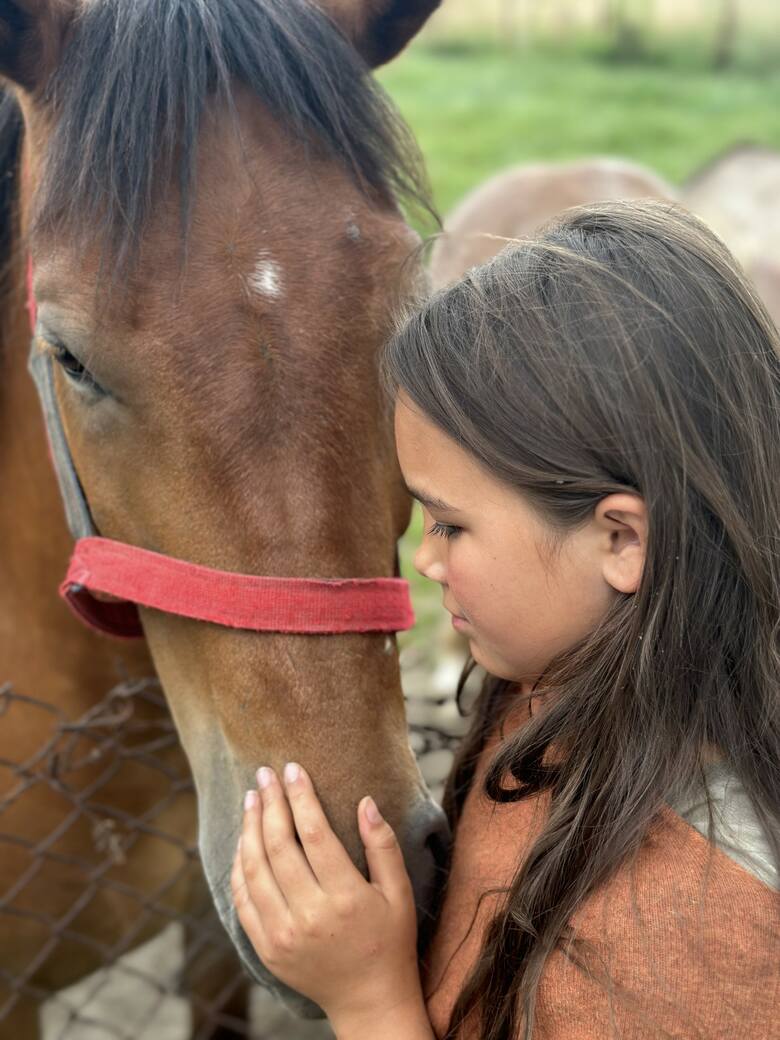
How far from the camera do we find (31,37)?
135 centimetres

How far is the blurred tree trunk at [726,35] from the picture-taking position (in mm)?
10758

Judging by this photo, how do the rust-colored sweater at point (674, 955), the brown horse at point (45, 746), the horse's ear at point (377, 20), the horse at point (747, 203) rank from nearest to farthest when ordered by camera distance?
the rust-colored sweater at point (674, 955), the horse's ear at point (377, 20), the brown horse at point (45, 746), the horse at point (747, 203)

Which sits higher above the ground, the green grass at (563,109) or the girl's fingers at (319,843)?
the girl's fingers at (319,843)

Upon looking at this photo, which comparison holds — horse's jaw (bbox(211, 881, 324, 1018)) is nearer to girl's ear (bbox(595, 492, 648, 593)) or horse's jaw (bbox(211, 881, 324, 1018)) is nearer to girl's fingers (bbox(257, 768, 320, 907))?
girl's fingers (bbox(257, 768, 320, 907))

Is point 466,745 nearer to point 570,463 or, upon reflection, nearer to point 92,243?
point 570,463

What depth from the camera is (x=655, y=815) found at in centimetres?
101

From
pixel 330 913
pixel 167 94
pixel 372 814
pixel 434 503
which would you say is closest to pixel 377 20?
pixel 167 94

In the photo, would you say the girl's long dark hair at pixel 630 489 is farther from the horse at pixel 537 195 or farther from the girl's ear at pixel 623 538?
the horse at pixel 537 195

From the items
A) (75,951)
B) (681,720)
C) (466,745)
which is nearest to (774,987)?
(681,720)

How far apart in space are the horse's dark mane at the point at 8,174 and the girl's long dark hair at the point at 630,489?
34.1 inches

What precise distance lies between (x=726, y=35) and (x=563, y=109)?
2858 mm

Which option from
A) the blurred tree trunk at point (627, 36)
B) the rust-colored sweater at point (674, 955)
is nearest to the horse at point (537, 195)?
the rust-colored sweater at point (674, 955)

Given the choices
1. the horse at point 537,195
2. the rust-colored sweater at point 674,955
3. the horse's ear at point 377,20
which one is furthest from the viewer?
the horse at point 537,195

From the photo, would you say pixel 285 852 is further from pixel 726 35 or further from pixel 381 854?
pixel 726 35
